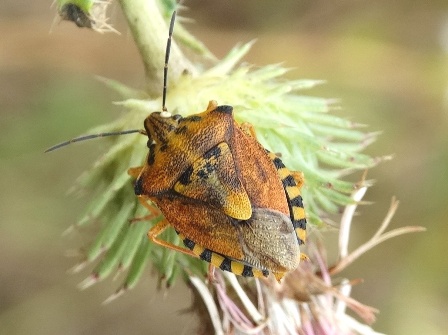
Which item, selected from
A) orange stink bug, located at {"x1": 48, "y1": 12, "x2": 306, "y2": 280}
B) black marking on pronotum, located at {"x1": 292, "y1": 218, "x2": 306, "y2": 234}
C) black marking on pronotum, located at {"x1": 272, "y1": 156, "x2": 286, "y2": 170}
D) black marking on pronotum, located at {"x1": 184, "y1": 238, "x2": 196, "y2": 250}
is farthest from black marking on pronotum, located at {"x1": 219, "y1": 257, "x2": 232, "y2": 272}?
black marking on pronotum, located at {"x1": 272, "y1": 156, "x2": 286, "y2": 170}

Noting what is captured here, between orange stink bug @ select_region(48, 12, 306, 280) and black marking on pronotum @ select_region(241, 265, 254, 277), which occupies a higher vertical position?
orange stink bug @ select_region(48, 12, 306, 280)

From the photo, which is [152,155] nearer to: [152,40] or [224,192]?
[224,192]

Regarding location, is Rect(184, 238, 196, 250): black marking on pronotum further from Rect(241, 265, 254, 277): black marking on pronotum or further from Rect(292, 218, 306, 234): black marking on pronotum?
Rect(292, 218, 306, 234): black marking on pronotum

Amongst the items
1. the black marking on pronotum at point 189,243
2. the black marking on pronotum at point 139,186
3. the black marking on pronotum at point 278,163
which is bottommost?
the black marking on pronotum at point 189,243

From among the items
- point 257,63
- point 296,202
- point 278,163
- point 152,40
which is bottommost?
point 296,202

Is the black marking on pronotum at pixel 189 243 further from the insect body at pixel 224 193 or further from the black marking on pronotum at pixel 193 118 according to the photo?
the black marking on pronotum at pixel 193 118

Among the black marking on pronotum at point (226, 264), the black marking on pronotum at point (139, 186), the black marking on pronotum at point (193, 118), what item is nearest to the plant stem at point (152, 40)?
the black marking on pronotum at point (193, 118)

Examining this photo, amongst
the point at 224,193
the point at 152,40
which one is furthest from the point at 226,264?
the point at 152,40

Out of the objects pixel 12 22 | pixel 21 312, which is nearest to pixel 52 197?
pixel 21 312
